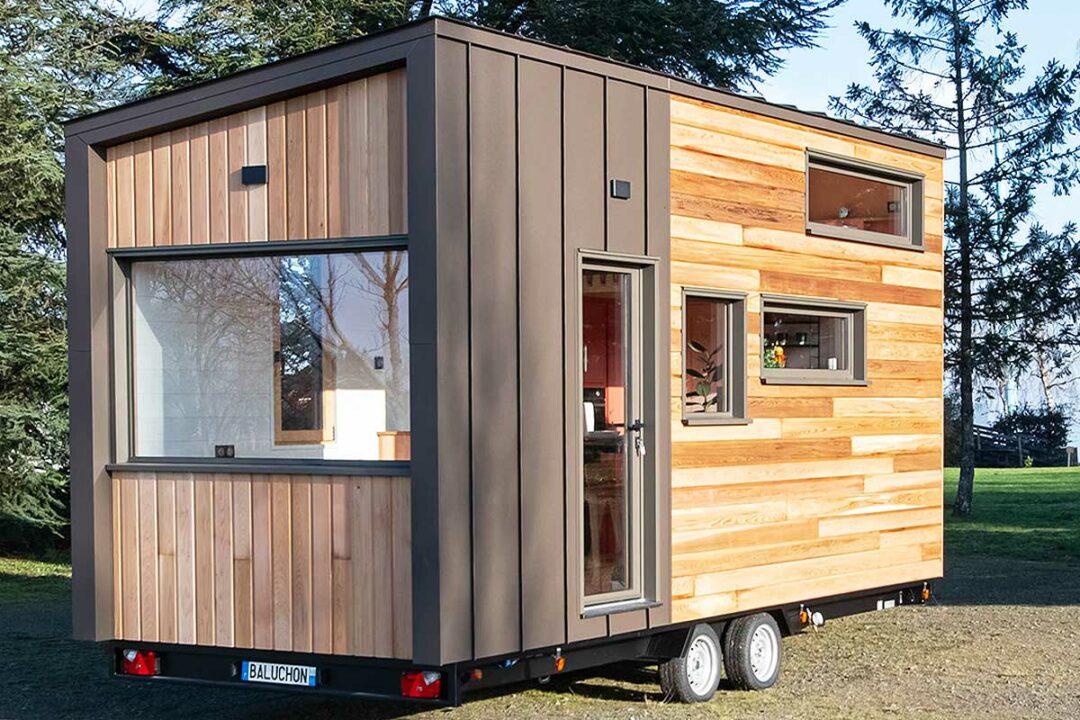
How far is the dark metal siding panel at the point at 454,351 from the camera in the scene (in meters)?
6.64

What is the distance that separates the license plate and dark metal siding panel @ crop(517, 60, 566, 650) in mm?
1008

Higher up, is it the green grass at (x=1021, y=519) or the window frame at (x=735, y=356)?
the window frame at (x=735, y=356)

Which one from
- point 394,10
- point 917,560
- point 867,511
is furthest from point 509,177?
point 394,10

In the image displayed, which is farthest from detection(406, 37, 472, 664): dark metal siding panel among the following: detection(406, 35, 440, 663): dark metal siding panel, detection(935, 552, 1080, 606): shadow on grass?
detection(935, 552, 1080, 606): shadow on grass

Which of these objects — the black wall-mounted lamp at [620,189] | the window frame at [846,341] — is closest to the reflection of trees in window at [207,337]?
the black wall-mounted lamp at [620,189]

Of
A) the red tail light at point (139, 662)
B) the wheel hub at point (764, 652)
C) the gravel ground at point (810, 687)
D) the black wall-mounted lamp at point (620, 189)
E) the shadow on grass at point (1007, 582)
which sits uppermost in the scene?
the black wall-mounted lamp at point (620, 189)

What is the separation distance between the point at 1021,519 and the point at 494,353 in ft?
55.4

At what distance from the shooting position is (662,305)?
7.89 m

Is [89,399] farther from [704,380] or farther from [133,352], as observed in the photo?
[704,380]

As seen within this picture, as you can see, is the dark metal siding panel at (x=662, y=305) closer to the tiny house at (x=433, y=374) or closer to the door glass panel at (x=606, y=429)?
the tiny house at (x=433, y=374)

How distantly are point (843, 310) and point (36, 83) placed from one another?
410 inches

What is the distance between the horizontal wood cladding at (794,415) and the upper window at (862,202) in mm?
84

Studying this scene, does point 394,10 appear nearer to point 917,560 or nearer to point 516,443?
point 917,560

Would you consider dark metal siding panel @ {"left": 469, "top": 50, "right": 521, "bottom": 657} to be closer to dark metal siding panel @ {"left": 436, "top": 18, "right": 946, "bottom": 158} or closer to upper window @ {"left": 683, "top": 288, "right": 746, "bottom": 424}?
dark metal siding panel @ {"left": 436, "top": 18, "right": 946, "bottom": 158}
